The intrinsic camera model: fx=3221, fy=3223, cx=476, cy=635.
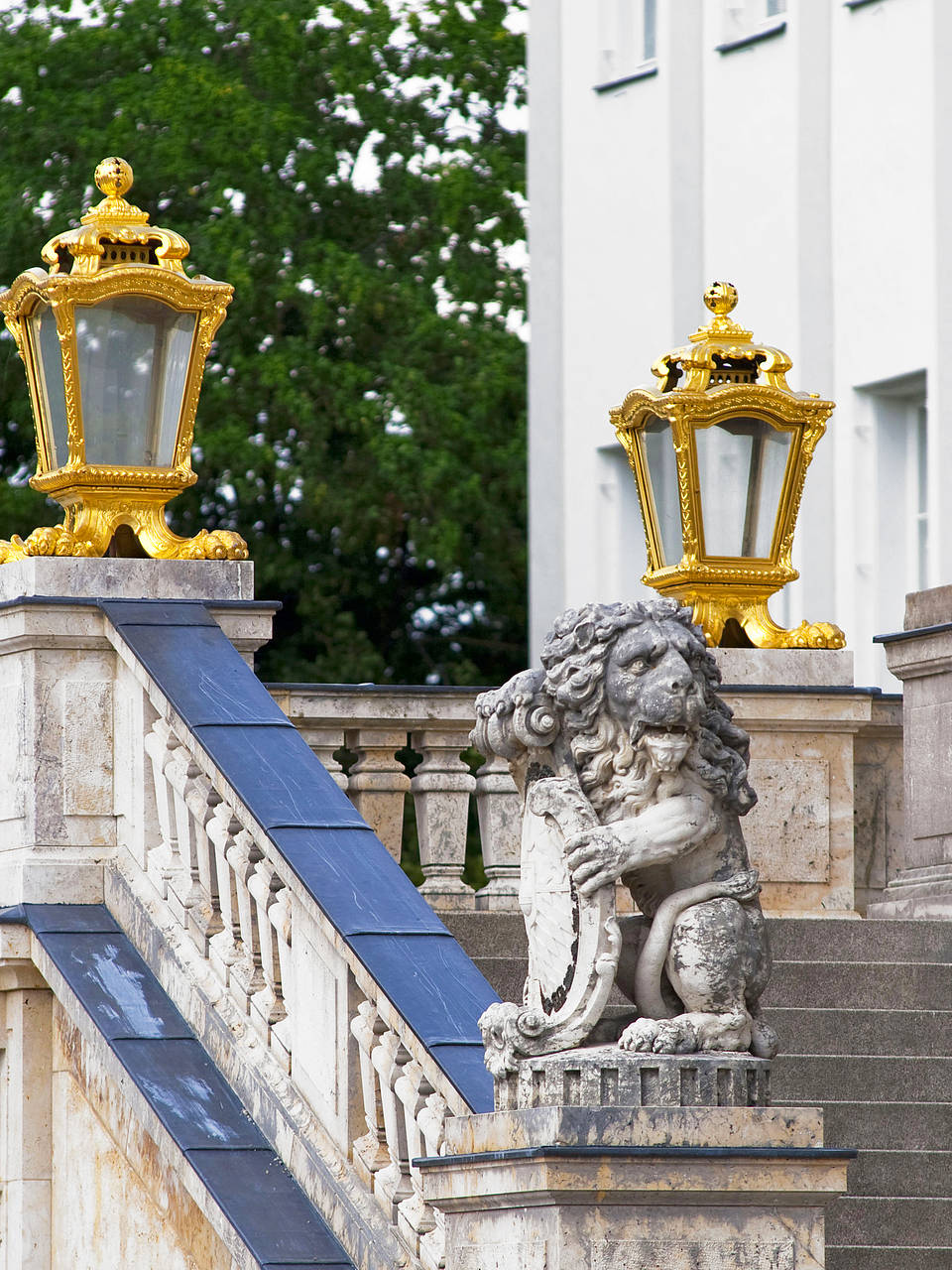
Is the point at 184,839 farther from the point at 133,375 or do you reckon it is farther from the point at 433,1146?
the point at 133,375

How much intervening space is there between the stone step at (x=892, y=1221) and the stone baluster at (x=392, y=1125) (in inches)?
70.1

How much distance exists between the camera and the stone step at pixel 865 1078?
29.7 ft

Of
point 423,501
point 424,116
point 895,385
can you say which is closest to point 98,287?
point 895,385

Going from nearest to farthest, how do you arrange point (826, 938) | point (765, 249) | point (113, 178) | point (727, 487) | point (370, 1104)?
point (370, 1104) < point (113, 178) < point (826, 938) < point (727, 487) < point (765, 249)

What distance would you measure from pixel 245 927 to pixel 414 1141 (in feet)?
3.40

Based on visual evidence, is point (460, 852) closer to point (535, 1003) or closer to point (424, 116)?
point (535, 1003)

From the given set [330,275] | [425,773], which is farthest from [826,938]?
[330,275]

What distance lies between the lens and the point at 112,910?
27.3 feet

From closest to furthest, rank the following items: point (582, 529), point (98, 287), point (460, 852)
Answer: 1. point (98, 287)
2. point (460, 852)
3. point (582, 529)

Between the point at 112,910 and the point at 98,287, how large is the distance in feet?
6.06

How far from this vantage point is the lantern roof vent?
909cm

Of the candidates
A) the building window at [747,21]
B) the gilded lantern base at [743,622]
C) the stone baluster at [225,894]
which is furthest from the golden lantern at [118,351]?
the building window at [747,21]

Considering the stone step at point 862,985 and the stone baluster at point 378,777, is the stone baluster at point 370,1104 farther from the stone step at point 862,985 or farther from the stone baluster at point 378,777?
the stone baluster at point 378,777

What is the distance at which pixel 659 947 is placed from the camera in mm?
5895
